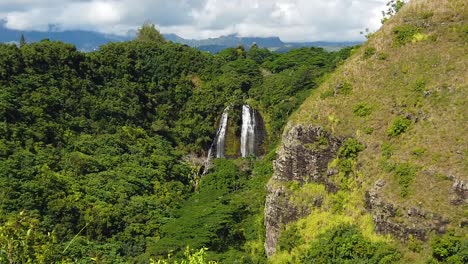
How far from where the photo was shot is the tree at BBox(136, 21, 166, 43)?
8844 centimetres

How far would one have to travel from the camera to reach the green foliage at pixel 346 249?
27.0 meters

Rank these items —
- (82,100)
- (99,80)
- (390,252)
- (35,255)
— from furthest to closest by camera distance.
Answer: (99,80), (82,100), (390,252), (35,255)

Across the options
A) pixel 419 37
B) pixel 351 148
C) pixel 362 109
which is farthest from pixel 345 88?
pixel 419 37

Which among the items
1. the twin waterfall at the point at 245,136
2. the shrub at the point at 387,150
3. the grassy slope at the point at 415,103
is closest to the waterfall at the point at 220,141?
the twin waterfall at the point at 245,136

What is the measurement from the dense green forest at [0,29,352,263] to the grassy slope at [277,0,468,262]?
40.3 ft

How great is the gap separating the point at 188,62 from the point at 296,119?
41.0 meters

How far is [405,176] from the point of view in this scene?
28.4m

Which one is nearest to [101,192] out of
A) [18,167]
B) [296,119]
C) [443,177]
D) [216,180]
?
[18,167]

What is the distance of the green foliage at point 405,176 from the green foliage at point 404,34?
1241cm

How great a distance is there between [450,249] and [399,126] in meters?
9.59

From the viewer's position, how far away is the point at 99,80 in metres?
67.0

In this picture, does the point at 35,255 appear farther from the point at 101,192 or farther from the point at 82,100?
the point at 82,100

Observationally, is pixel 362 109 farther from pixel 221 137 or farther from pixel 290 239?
pixel 221 137

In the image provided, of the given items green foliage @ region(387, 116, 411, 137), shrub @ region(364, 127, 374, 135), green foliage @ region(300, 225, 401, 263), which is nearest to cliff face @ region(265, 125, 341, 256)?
shrub @ region(364, 127, 374, 135)
